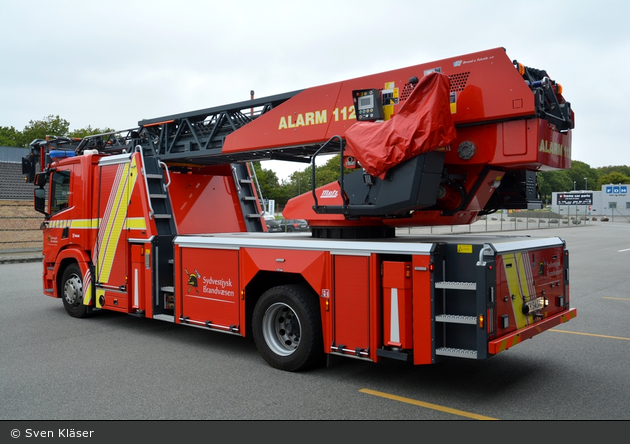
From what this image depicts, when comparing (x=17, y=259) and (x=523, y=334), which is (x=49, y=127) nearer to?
(x=17, y=259)

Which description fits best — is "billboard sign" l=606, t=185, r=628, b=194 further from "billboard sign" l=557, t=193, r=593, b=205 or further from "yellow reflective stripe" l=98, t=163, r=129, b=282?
"yellow reflective stripe" l=98, t=163, r=129, b=282

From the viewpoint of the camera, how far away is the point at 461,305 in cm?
511

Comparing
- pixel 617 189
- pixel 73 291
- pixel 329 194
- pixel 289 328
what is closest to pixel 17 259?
pixel 73 291

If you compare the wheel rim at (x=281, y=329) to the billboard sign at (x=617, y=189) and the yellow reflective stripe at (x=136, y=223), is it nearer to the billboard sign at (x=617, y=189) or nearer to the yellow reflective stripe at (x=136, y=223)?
the yellow reflective stripe at (x=136, y=223)

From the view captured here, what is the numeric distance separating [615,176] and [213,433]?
140387 millimetres

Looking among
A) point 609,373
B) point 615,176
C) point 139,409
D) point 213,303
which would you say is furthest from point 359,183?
point 615,176

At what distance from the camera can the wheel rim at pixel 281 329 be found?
6.42m

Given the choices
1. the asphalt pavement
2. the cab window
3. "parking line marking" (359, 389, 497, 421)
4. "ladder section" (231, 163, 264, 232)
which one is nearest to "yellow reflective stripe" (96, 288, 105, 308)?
the cab window

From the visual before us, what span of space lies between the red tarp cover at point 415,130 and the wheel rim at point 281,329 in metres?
2.04

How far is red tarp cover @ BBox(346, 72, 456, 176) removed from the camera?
5309 millimetres

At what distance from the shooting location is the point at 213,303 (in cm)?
718

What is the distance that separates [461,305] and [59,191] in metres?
7.87

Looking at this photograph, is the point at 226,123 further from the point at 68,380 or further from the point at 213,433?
the point at 213,433

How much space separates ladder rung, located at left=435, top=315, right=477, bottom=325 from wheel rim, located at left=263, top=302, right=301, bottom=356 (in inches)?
75.5
